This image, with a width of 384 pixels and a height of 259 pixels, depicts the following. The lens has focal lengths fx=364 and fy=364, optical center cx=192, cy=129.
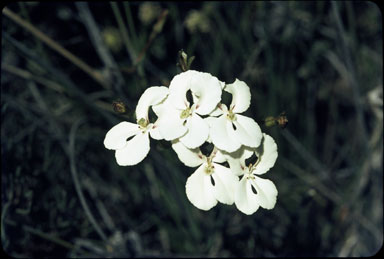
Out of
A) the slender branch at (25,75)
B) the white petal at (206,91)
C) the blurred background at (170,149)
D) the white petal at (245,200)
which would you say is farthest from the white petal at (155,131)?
the slender branch at (25,75)

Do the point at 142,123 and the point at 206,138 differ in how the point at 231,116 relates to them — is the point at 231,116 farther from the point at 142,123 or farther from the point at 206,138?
the point at 142,123

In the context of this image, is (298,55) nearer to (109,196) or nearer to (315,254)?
(315,254)

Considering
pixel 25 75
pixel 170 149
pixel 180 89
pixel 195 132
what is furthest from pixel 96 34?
pixel 195 132

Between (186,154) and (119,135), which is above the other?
(119,135)

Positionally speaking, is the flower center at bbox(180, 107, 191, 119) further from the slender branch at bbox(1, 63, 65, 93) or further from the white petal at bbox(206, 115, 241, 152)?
the slender branch at bbox(1, 63, 65, 93)

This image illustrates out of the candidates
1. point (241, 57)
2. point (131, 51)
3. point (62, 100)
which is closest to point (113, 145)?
point (131, 51)

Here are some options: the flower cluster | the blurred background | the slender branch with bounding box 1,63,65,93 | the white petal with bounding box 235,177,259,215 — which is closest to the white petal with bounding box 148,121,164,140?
the flower cluster
